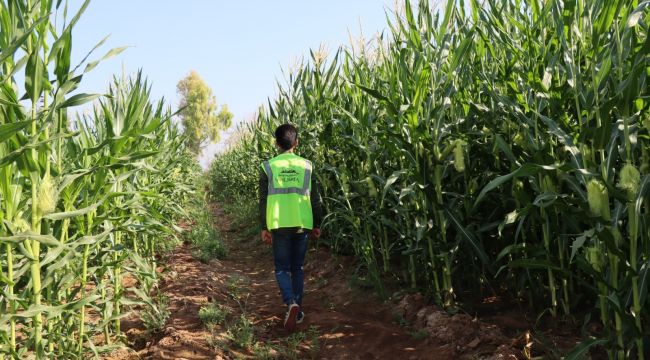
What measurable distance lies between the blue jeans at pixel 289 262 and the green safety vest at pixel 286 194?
0.17 meters

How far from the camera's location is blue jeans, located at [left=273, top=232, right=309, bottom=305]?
4363mm

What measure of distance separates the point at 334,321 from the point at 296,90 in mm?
4307

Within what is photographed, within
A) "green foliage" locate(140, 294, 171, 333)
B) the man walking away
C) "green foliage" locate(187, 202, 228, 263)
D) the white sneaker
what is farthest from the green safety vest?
"green foliage" locate(187, 202, 228, 263)

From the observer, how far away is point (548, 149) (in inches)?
125

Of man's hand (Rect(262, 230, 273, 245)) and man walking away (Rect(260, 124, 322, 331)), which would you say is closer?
man walking away (Rect(260, 124, 322, 331))

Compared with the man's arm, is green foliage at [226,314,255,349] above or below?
below

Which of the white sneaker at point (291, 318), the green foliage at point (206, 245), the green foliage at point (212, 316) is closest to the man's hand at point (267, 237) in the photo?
the white sneaker at point (291, 318)

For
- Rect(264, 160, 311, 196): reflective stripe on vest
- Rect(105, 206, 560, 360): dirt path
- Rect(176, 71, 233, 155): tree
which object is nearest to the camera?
Rect(105, 206, 560, 360): dirt path

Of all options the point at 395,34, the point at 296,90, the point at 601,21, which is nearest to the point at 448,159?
the point at 395,34

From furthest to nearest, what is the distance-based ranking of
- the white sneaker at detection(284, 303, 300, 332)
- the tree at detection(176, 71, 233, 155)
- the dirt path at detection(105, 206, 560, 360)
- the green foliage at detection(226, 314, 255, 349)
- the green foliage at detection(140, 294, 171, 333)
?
the tree at detection(176, 71, 233, 155), the white sneaker at detection(284, 303, 300, 332), the green foliage at detection(140, 294, 171, 333), the green foliage at detection(226, 314, 255, 349), the dirt path at detection(105, 206, 560, 360)

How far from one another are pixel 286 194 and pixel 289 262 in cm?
65

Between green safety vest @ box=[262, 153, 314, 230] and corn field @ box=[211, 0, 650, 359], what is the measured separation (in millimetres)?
717

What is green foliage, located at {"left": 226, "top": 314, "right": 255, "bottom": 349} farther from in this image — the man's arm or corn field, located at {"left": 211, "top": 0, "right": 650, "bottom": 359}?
corn field, located at {"left": 211, "top": 0, "right": 650, "bottom": 359}

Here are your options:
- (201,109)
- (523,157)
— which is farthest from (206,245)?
(201,109)
